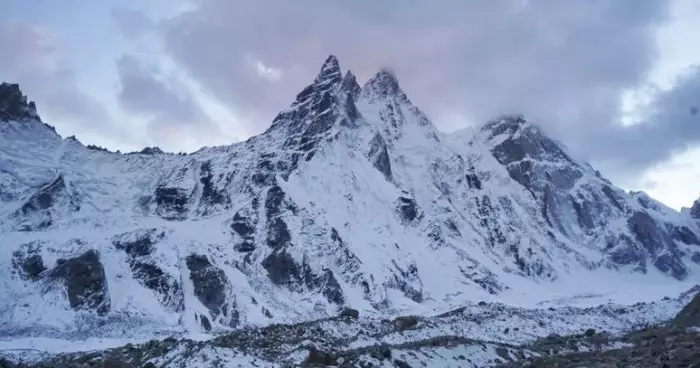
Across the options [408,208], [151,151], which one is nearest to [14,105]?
[151,151]

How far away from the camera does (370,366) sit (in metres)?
34.2

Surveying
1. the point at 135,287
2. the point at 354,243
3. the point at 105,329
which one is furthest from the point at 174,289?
the point at 354,243

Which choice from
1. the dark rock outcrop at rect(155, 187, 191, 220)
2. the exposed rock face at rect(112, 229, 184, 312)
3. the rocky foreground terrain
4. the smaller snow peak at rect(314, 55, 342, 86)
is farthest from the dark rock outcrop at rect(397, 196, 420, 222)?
the rocky foreground terrain

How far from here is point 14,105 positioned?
155875 millimetres

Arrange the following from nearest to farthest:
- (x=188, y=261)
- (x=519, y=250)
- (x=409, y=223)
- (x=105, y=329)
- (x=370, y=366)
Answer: (x=370, y=366), (x=105, y=329), (x=188, y=261), (x=409, y=223), (x=519, y=250)

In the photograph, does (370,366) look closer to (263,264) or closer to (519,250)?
(263,264)

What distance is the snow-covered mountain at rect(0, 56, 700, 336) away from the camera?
326ft

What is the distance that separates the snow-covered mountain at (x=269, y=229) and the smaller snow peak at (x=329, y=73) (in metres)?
0.37

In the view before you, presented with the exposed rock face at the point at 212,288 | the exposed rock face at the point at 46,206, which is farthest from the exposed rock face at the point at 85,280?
the exposed rock face at the point at 46,206

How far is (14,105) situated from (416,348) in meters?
140

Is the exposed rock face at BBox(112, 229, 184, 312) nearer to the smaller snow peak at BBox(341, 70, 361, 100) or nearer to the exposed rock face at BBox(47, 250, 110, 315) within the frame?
the exposed rock face at BBox(47, 250, 110, 315)

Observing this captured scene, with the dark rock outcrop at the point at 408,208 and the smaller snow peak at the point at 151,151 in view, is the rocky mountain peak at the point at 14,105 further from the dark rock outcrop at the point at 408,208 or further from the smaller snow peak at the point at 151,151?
the dark rock outcrop at the point at 408,208

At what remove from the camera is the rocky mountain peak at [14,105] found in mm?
154125

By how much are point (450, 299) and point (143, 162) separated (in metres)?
72.7
